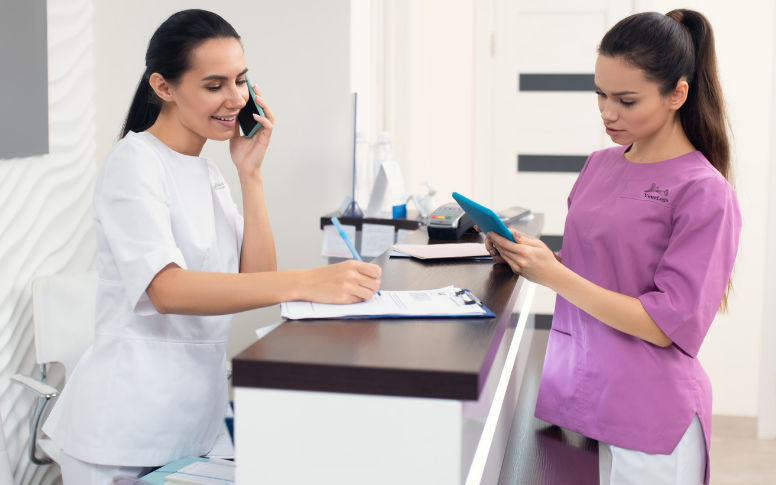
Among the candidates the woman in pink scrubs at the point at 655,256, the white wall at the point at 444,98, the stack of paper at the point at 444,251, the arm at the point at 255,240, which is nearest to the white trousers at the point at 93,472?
the arm at the point at 255,240

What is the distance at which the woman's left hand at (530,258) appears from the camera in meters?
1.32

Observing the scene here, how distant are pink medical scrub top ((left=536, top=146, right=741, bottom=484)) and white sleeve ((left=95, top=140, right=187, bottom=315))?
89cm

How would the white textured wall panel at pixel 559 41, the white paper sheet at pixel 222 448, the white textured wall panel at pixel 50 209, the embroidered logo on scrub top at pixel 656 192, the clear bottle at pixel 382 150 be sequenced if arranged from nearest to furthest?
the embroidered logo on scrub top at pixel 656 192, the white paper sheet at pixel 222 448, the white textured wall panel at pixel 50 209, the clear bottle at pixel 382 150, the white textured wall panel at pixel 559 41

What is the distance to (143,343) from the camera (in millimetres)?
1351

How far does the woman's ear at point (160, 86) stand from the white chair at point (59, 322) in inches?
34.3

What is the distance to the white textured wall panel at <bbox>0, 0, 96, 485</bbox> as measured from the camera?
6.06 feet

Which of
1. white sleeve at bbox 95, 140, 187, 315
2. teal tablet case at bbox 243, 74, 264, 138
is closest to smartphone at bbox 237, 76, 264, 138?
teal tablet case at bbox 243, 74, 264, 138

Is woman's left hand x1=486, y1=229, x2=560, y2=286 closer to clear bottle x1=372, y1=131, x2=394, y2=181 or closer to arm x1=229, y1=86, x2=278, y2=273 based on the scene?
arm x1=229, y1=86, x2=278, y2=273

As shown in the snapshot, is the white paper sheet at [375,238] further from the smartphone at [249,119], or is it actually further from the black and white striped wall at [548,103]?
the black and white striped wall at [548,103]

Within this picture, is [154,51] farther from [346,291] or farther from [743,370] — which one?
[743,370]

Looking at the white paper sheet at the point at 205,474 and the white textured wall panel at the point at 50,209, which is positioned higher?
the white textured wall panel at the point at 50,209

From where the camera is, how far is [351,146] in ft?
8.98

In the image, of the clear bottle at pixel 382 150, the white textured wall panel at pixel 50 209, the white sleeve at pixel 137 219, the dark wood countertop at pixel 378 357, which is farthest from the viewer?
the clear bottle at pixel 382 150

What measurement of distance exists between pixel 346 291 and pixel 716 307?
2.44ft
